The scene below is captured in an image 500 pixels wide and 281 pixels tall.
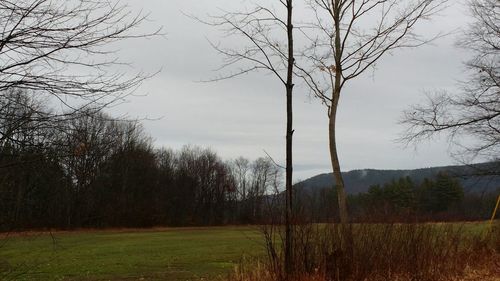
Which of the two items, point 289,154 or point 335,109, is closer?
point 289,154

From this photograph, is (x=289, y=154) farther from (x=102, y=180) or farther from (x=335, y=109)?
(x=102, y=180)

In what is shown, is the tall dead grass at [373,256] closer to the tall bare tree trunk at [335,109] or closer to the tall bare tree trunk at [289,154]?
the tall bare tree trunk at [289,154]

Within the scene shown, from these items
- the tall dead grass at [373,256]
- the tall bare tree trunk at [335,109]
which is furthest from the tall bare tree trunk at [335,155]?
the tall dead grass at [373,256]

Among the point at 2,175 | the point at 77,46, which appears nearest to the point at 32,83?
the point at 77,46

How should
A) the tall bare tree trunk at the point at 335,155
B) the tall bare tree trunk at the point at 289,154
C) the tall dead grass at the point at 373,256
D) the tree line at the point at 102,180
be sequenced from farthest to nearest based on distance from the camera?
the tall bare tree trunk at the point at 335,155
the tall dead grass at the point at 373,256
the tall bare tree trunk at the point at 289,154
the tree line at the point at 102,180

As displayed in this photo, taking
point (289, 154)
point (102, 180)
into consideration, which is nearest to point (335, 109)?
point (289, 154)

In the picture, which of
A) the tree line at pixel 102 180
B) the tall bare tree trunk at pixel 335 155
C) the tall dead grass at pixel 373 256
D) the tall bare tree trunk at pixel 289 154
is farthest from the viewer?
the tall bare tree trunk at pixel 335 155

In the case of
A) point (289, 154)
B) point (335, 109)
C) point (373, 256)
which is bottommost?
point (373, 256)

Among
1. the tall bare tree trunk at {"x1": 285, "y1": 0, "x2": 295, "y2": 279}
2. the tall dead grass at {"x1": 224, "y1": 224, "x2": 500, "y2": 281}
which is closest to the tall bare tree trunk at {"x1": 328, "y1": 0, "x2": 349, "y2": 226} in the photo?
the tall dead grass at {"x1": 224, "y1": 224, "x2": 500, "y2": 281}

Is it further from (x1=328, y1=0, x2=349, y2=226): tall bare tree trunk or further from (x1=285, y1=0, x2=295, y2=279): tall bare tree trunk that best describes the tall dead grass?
(x1=328, y1=0, x2=349, y2=226): tall bare tree trunk

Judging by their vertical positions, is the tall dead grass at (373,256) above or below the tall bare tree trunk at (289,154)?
below

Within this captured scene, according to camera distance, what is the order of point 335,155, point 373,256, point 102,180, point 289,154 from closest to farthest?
point 289,154 → point 373,256 → point 335,155 → point 102,180

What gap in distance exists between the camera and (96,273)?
22.6 m

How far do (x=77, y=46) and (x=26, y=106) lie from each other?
668 millimetres
